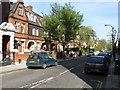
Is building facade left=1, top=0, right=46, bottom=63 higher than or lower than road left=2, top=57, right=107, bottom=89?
higher

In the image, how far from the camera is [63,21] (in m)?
27.9

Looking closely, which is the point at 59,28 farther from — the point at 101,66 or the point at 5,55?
the point at 101,66

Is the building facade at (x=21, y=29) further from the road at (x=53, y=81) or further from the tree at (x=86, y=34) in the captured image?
the tree at (x=86, y=34)

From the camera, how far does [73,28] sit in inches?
1105

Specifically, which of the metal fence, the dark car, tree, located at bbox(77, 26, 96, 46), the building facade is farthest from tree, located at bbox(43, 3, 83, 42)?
tree, located at bbox(77, 26, 96, 46)

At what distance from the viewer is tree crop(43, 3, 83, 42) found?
1062 inches

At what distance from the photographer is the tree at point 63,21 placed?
2698 centimetres

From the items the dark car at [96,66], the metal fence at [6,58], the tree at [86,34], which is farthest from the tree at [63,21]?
the tree at [86,34]

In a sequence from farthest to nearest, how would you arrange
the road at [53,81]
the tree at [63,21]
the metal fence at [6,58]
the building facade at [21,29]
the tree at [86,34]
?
the tree at [86,34]
the tree at [63,21]
the building facade at [21,29]
the metal fence at [6,58]
the road at [53,81]

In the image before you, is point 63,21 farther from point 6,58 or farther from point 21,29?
point 6,58

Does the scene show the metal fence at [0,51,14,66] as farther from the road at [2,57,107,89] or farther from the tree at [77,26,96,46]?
the tree at [77,26,96,46]

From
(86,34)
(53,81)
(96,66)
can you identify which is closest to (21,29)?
(96,66)

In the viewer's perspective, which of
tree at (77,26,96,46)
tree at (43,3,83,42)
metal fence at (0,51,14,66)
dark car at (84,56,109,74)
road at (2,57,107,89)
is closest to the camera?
road at (2,57,107,89)

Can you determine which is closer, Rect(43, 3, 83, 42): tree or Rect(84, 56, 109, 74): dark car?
Rect(84, 56, 109, 74): dark car
